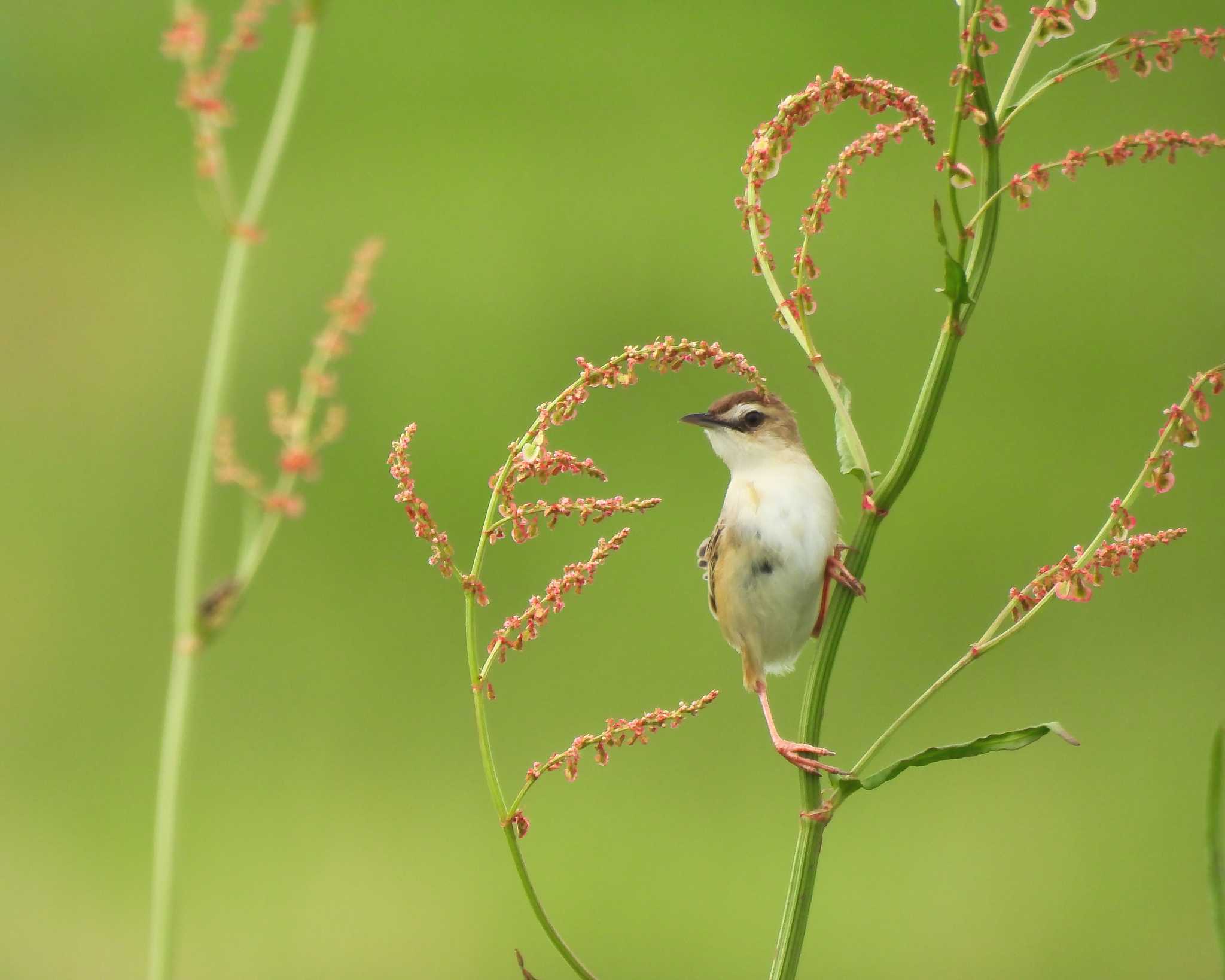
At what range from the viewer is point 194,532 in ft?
1.22

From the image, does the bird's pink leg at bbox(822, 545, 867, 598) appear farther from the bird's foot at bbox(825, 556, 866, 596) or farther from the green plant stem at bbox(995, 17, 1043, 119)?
the green plant stem at bbox(995, 17, 1043, 119)

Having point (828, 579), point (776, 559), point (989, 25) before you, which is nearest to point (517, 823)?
point (989, 25)

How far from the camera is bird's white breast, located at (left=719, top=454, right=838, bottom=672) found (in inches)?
50.8

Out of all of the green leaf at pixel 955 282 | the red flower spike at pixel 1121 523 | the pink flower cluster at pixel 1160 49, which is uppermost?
the pink flower cluster at pixel 1160 49

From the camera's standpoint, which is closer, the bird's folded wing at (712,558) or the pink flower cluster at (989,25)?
the pink flower cluster at (989,25)

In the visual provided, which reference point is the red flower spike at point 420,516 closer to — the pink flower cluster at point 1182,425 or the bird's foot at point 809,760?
the bird's foot at point 809,760

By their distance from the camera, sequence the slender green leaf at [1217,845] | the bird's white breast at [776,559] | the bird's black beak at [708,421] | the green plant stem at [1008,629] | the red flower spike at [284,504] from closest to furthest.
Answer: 1. the red flower spike at [284,504]
2. the slender green leaf at [1217,845]
3. the green plant stem at [1008,629]
4. the bird's white breast at [776,559]
5. the bird's black beak at [708,421]

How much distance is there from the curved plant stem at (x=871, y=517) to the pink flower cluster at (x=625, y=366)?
0.10 meters

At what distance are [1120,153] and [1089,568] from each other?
0.60 ft

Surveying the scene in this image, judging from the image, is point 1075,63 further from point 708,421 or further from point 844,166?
point 708,421

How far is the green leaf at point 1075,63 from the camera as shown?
0.64 metres

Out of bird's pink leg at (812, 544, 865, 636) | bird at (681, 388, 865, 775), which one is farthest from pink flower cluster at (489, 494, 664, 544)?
bird at (681, 388, 865, 775)

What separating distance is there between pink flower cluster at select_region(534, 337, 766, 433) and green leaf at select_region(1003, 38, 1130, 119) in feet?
0.58

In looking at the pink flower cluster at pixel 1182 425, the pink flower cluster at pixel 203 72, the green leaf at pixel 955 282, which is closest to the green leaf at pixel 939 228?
the green leaf at pixel 955 282
